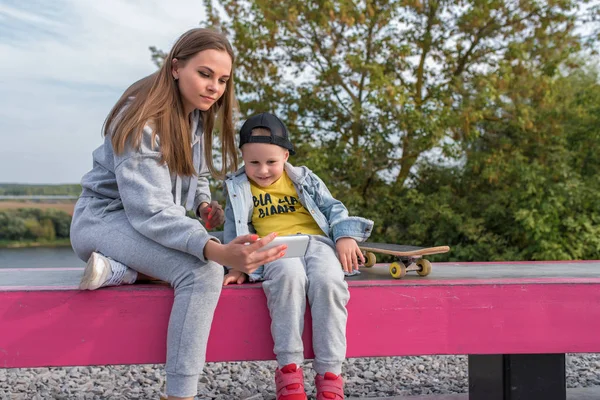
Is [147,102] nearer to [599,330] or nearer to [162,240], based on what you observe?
[162,240]

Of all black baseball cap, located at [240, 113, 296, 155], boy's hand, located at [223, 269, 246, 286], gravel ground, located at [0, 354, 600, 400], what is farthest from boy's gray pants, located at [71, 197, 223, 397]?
gravel ground, located at [0, 354, 600, 400]

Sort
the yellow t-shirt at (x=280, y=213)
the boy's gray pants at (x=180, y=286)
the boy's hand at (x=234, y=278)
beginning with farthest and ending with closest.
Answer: the yellow t-shirt at (x=280, y=213) → the boy's hand at (x=234, y=278) → the boy's gray pants at (x=180, y=286)

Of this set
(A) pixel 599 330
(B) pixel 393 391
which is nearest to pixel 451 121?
(B) pixel 393 391

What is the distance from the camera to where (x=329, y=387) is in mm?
1809

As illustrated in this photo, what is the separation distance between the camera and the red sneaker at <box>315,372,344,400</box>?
1.81m

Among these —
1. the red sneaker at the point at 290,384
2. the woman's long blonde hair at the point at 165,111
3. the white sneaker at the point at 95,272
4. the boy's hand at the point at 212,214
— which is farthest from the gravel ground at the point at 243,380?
the woman's long blonde hair at the point at 165,111

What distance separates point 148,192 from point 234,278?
0.39 meters

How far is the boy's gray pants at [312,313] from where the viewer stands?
72.6 inches

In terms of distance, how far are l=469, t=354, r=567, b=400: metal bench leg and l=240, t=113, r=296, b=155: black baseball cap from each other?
1.12 m

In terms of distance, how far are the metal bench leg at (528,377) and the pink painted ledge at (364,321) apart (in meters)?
0.18

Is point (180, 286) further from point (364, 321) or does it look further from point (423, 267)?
point (423, 267)

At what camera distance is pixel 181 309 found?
179 centimetres

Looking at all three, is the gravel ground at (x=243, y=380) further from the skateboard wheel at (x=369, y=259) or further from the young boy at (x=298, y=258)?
the young boy at (x=298, y=258)

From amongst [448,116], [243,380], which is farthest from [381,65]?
[243,380]
